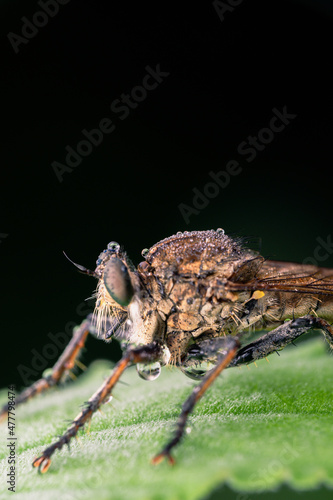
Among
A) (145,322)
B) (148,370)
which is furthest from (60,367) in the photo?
(145,322)

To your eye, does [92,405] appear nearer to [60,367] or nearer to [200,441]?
[60,367]

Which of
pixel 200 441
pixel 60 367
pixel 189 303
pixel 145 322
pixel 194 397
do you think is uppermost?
pixel 60 367

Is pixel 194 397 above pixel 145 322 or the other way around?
the other way around

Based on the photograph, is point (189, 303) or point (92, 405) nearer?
point (92, 405)

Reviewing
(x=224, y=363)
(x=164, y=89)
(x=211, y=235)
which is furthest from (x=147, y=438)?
(x=164, y=89)

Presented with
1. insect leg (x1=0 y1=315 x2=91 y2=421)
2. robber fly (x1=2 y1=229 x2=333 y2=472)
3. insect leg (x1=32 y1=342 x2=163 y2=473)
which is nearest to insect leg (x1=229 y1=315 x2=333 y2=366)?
robber fly (x1=2 y1=229 x2=333 y2=472)

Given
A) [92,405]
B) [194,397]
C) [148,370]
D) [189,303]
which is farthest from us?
[189,303]
